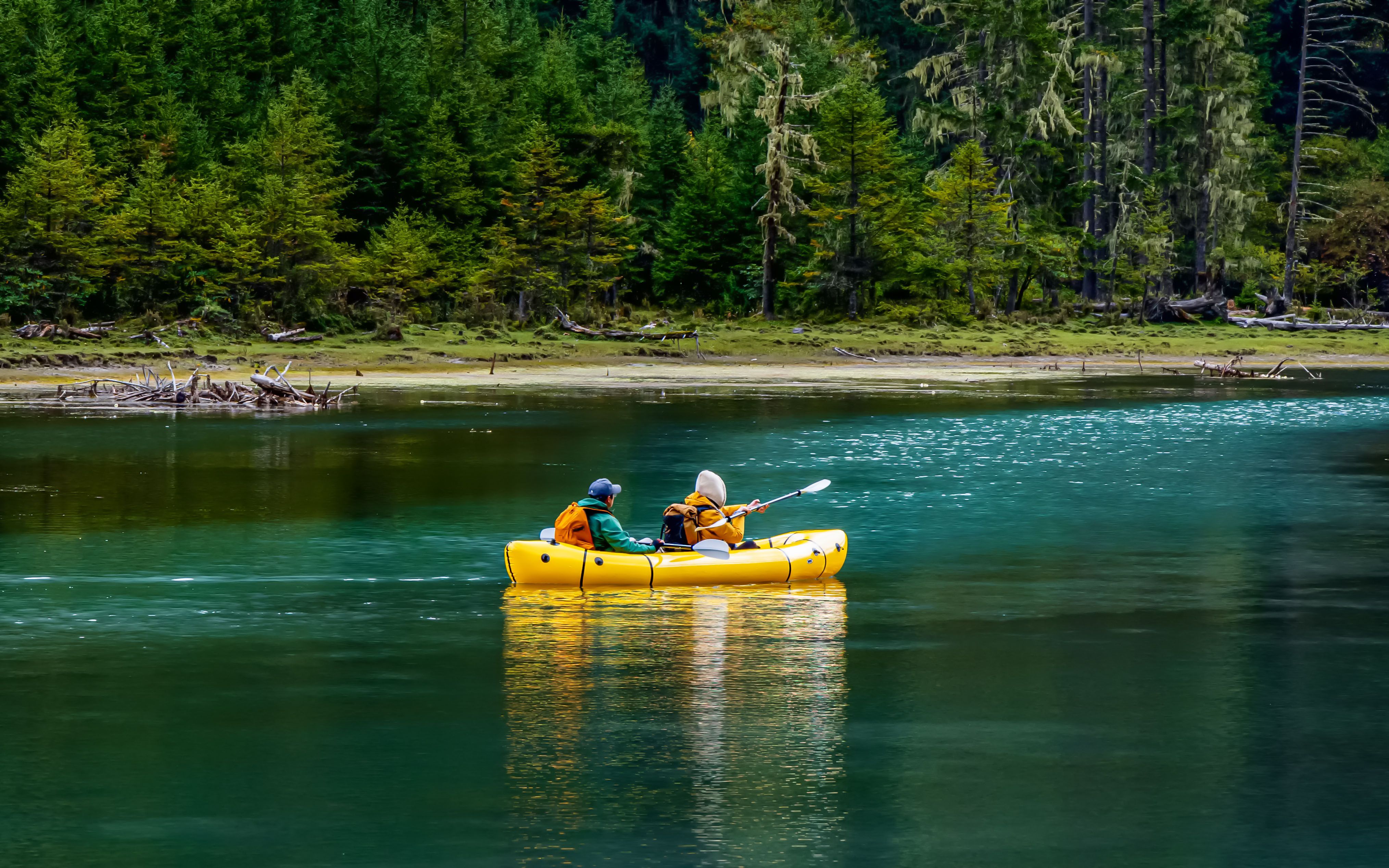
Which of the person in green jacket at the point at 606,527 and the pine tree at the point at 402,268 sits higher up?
the pine tree at the point at 402,268

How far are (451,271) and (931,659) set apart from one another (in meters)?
48.1

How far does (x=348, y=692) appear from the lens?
39.9ft

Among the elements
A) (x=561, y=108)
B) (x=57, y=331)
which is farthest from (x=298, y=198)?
(x=561, y=108)

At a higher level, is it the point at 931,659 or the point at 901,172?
the point at 901,172

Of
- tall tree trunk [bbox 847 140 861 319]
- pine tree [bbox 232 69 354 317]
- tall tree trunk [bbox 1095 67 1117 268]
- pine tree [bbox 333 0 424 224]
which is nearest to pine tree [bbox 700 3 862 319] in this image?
tall tree trunk [bbox 847 140 861 319]

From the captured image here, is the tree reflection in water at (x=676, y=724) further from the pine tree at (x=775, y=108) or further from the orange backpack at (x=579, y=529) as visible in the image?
the pine tree at (x=775, y=108)

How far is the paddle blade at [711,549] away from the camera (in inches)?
650

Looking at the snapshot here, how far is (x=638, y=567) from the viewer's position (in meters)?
16.3

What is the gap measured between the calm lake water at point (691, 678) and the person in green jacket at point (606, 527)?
499 mm

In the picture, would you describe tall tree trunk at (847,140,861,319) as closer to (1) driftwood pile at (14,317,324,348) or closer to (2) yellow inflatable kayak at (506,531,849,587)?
(1) driftwood pile at (14,317,324,348)

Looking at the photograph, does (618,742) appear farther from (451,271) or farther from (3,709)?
(451,271)

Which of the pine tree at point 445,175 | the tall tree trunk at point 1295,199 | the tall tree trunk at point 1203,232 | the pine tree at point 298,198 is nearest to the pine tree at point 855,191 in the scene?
the pine tree at point 445,175

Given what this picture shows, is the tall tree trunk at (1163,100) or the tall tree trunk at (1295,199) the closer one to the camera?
the tall tree trunk at (1295,199)

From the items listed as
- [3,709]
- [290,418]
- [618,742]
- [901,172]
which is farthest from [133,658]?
[901,172]
